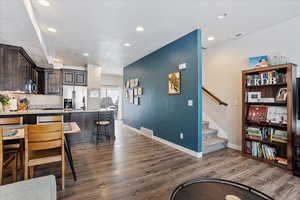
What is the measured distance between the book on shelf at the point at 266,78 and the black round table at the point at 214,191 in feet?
7.84

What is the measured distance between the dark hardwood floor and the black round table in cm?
69


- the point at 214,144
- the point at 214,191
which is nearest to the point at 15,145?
the point at 214,191

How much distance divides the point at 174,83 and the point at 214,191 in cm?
273

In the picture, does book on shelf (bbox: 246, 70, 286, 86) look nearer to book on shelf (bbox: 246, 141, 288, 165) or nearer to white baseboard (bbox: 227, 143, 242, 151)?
book on shelf (bbox: 246, 141, 288, 165)

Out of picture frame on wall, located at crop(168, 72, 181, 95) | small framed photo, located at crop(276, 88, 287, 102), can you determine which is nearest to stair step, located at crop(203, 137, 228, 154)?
picture frame on wall, located at crop(168, 72, 181, 95)

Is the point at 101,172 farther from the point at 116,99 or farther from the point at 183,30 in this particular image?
the point at 116,99

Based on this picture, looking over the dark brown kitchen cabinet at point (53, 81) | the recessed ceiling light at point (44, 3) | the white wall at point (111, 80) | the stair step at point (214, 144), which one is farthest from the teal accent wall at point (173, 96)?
the white wall at point (111, 80)

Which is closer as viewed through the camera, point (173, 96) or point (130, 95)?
point (173, 96)

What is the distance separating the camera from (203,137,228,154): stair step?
330cm

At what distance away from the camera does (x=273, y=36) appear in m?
2.95

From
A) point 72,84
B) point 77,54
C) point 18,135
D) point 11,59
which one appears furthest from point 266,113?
point 72,84

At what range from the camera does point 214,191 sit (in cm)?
124

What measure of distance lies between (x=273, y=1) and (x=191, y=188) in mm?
3107

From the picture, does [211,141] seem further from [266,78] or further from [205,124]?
[266,78]
